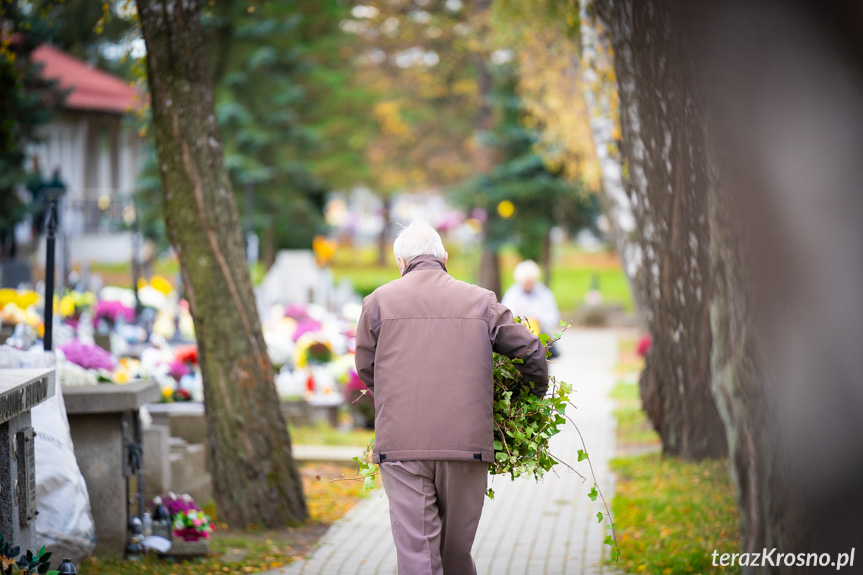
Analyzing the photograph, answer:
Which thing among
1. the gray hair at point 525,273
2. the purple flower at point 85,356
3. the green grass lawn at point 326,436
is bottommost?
the green grass lawn at point 326,436

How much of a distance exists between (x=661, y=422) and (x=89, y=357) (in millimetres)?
5621

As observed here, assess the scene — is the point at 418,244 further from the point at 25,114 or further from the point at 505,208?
the point at 505,208

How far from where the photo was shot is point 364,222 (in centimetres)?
7844

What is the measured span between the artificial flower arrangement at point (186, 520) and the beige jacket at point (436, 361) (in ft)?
8.64

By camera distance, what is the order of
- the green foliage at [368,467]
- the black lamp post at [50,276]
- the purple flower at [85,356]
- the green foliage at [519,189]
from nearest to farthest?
the green foliage at [368,467]
the black lamp post at [50,276]
the purple flower at [85,356]
the green foliage at [519,189]

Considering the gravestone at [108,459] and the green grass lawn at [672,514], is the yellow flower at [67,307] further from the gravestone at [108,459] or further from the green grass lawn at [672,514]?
the gravestone at [108,459]

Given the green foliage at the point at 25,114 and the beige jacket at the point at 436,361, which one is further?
the green foliage at the point at 25,114

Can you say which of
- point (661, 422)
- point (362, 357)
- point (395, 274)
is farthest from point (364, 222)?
point (362, 357)

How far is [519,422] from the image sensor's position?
462cm

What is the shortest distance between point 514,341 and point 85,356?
164 inches

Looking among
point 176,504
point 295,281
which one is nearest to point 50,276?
point 176,504

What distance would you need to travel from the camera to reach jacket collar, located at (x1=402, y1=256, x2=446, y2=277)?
459cm

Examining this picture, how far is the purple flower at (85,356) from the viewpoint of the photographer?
7.36 meters

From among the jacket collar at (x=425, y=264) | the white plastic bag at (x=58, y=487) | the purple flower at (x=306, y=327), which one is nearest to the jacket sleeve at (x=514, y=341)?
the jacket collar at (x=425, y=264)
